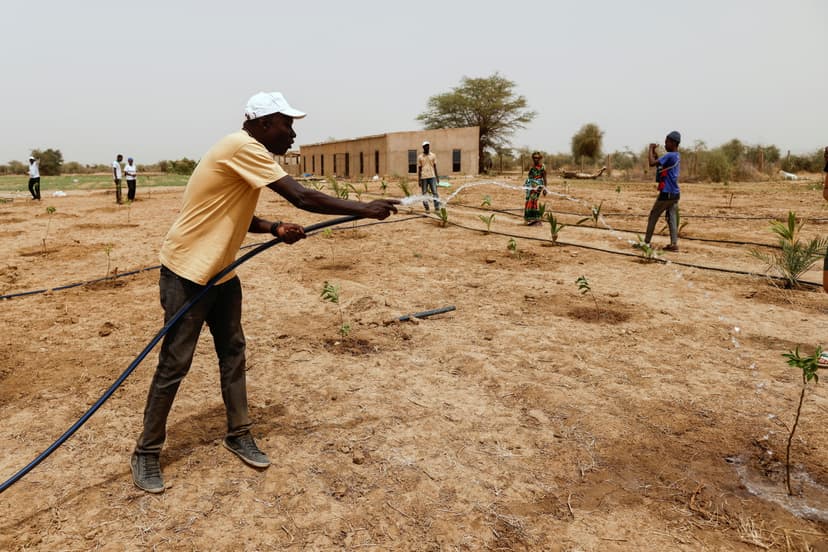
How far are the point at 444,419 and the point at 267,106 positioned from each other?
1975 mm

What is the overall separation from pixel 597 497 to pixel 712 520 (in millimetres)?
471

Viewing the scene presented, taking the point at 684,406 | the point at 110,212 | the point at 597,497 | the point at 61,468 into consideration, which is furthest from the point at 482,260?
the point at 110,212

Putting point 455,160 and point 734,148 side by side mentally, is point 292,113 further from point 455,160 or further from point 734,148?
point 734,148

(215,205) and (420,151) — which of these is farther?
(420,151)

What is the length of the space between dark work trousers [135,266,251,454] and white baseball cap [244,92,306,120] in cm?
82

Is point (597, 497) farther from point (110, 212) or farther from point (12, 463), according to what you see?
point (110, 212)

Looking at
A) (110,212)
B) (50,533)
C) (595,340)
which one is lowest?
(50,533)

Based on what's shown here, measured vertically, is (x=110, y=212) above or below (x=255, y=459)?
above

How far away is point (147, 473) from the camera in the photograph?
8.34 feet

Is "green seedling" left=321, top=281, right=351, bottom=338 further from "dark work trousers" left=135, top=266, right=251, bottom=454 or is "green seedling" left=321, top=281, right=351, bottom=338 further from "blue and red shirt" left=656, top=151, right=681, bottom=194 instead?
"blue and red shirt" left=656, top=151, right=681, bottom=194

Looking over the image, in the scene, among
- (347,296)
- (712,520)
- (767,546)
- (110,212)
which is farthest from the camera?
(110,212)

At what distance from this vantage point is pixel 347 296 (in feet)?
18.5

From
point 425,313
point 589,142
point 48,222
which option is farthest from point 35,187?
point 589,142

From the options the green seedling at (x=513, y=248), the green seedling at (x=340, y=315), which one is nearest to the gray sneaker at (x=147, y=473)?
the green seedling at (x=340, y=315)
